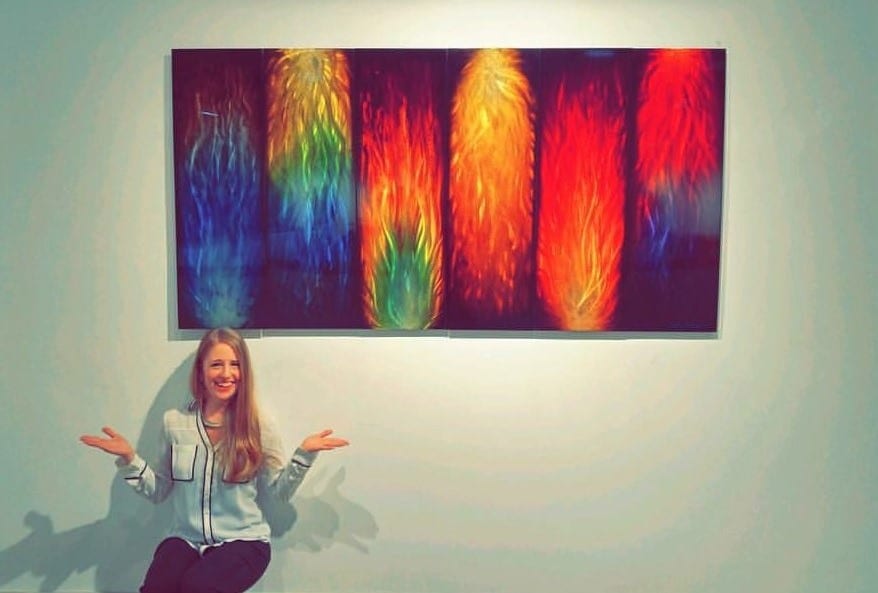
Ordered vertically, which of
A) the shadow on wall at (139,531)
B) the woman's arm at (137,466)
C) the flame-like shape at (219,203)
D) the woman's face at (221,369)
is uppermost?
the flame-like shape at (219,203)

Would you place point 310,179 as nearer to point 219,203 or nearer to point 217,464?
point 219,203

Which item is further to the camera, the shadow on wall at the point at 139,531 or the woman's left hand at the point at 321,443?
the shadow on wall at the point at 139,531

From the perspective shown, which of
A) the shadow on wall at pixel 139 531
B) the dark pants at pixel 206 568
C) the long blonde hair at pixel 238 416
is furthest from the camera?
the shadow on wall at pixel 139 531

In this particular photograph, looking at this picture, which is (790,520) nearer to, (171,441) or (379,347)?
(379,347)

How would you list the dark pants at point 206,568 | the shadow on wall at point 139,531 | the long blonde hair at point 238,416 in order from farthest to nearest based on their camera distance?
1. the shadow on wall at point 139,531
2. the long blonde hair at point 238,416
3. the dark pants at point 206,568

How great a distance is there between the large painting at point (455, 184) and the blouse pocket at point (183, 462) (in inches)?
14.3

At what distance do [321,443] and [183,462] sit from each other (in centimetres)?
38

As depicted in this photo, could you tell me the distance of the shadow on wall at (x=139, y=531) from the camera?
2229 mm

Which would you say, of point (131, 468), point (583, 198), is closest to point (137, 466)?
point (131, 468)

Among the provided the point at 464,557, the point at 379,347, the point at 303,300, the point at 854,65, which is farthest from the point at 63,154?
the point at 854,65

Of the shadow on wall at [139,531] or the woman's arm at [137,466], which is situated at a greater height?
the woman's arm at [137,466]

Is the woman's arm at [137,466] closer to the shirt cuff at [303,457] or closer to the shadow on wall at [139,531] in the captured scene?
the shadow on wall at [139,531]

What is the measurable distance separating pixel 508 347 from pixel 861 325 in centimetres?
102

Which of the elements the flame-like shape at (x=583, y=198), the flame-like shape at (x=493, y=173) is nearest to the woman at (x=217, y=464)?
the flame-like shape at (x=493, y=173)
